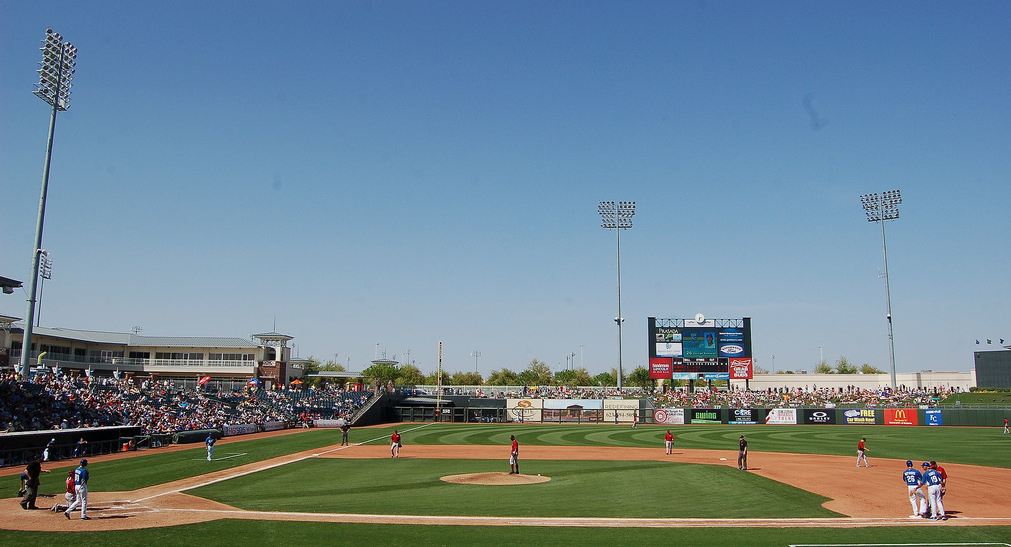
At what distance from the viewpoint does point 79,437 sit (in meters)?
38.5

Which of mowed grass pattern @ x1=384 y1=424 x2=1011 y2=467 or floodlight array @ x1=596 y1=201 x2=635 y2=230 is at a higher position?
floodlight array @ x1=596 y1=201 x2=635 y2=230

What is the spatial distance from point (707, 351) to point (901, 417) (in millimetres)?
23547

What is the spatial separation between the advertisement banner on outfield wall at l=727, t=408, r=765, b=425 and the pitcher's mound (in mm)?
52044

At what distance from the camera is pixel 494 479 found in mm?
30078

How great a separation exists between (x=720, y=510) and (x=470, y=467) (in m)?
16.2

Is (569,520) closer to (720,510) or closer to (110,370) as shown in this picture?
(720,510)

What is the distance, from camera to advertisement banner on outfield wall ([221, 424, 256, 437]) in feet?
180

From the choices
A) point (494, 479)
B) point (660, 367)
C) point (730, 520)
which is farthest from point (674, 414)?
point (730, 520)

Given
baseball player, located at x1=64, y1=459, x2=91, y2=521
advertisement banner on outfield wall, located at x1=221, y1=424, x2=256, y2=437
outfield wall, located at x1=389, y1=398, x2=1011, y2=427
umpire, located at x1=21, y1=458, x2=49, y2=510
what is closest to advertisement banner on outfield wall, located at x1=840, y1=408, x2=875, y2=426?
outfield wall, located at x1=389, y1=398, x2=1011, y2=427

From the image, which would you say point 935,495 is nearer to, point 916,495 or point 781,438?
point 916,495

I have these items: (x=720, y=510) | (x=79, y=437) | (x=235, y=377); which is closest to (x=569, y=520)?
(x=720, y=510)

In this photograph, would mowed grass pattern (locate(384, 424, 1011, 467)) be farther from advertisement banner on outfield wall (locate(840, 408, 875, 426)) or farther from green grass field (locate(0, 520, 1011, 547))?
green grass field (locate(0, 520, 1011, 547))

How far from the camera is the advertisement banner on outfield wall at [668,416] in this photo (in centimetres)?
7912

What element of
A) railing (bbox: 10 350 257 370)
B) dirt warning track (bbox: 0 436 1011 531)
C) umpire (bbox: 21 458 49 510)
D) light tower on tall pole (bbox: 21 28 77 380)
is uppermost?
light tower on tall pole (bbox: 21 28 77 380)
